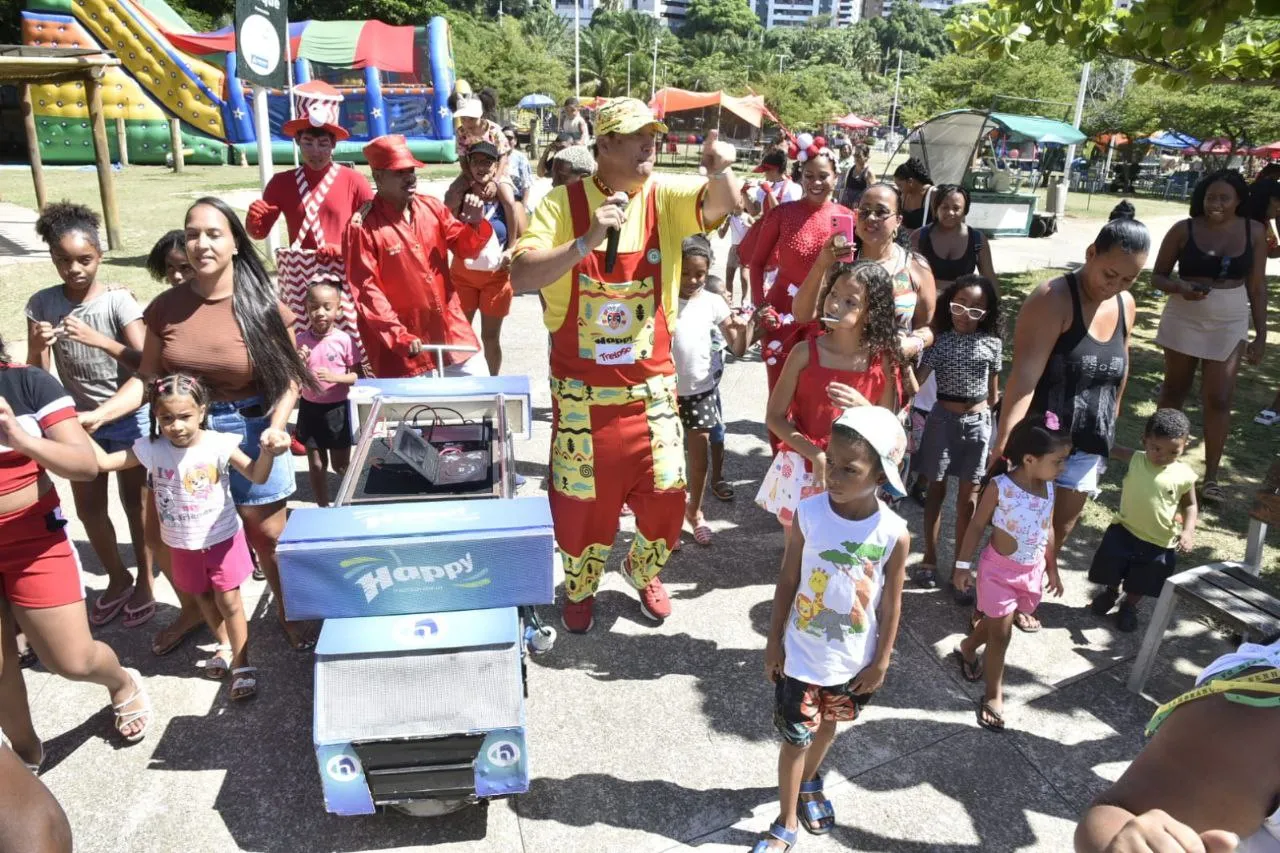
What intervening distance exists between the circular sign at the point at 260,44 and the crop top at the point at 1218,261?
7.07 m

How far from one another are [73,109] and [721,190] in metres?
26.1

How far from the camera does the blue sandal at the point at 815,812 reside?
8.84 feet

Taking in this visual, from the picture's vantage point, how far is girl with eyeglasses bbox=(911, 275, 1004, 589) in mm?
3979

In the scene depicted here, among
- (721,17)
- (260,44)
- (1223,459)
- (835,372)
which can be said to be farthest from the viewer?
(721,17)

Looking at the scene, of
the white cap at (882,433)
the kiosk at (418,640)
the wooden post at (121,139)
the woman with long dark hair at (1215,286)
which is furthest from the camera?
the wooden post at (121,139)

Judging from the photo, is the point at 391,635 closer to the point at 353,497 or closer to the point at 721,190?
the point at 353,497

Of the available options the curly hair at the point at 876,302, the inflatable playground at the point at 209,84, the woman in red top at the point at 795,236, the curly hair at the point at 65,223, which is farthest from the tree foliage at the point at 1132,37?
the inflatable playground at the point at 209,84

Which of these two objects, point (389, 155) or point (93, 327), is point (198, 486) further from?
point (389, 155)

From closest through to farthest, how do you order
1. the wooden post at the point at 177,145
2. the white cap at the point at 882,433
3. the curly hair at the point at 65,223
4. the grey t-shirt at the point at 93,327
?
the white cap at the point at 882,433 < the curly hair at the point at 65,223 < the grey t-shirt at the point at 93,327 < the wooden post at the point at 177,145

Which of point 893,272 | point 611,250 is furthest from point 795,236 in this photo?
point 611,250

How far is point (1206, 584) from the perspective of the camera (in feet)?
10.8

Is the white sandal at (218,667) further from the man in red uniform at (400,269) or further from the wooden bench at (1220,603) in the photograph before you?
the wooden bench at (1220,603)

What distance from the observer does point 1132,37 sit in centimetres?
372

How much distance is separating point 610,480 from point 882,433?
149 cm
